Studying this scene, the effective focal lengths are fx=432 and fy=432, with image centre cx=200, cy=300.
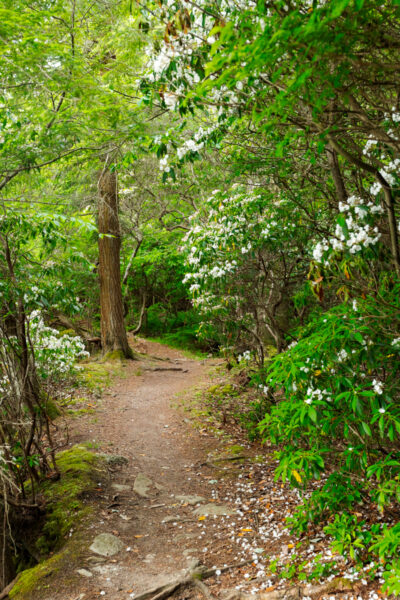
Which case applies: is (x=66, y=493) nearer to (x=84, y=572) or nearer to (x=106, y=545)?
(x=106, y=545)

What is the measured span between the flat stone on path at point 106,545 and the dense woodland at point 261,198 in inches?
35.0

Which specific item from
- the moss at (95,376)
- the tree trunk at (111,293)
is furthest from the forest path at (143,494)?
the tree trunk at (111,293)

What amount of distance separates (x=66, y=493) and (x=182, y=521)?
1417mm

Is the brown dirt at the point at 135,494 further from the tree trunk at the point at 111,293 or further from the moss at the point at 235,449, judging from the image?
the tree trunk at the point at 111,293

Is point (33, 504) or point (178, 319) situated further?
point (178, 319)

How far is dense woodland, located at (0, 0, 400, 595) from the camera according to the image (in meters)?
2.40

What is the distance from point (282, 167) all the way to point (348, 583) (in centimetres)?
391

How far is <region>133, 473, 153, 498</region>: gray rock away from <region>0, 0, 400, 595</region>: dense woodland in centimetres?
103

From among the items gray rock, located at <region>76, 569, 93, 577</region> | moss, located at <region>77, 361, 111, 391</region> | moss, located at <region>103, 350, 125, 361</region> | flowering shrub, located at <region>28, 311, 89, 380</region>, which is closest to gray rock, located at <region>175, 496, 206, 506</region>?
gray rock, located at <region>76, 569, 93, 577</region>

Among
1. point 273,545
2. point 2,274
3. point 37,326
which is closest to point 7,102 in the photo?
point 2,274

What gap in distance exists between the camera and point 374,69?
237 cm

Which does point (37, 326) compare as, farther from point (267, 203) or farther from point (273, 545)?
point (273, 545)

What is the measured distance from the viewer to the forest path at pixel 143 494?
379cm

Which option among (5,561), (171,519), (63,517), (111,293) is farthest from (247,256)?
(111,293)
